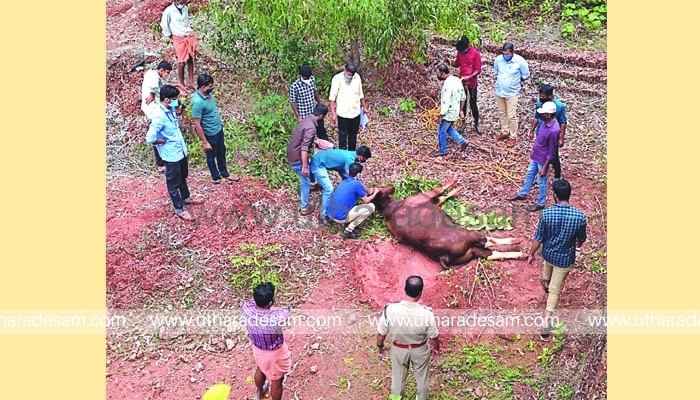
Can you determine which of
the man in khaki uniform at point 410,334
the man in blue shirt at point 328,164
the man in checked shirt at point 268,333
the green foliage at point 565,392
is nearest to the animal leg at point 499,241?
the man in blue shirt at point 328,164

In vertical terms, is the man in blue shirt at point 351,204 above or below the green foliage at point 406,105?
below

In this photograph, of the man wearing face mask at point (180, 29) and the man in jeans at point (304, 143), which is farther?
the man wearing face mask at point (180, 29)

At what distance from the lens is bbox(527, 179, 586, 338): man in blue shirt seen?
615cm

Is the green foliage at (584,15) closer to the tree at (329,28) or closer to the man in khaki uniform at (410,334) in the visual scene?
the tree at (329,28)

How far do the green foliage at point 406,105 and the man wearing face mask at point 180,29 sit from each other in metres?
3.60

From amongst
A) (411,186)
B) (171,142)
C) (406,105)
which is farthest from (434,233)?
(406,105)

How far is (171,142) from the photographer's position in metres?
7.73

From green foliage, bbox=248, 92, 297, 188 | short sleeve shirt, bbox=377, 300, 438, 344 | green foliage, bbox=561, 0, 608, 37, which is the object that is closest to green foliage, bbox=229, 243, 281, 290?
green foliage, bbox=248, 92, 297, 188

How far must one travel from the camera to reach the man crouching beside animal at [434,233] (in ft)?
25.7

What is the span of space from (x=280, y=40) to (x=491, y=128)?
3739 mm

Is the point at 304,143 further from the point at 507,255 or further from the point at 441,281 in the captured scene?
the point at 507,255

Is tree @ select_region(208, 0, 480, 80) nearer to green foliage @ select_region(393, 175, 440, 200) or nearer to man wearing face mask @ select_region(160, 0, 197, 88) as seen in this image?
man wearing face mask @ select_region(160, 0, 197, 88)

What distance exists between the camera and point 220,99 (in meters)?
11.0

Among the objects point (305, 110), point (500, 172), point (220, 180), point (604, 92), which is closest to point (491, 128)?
point (500, 172)
